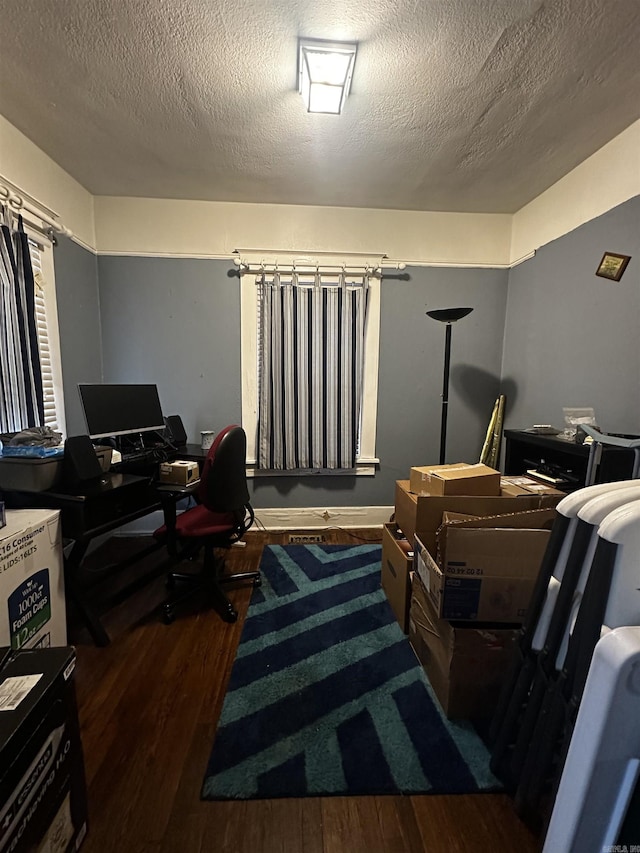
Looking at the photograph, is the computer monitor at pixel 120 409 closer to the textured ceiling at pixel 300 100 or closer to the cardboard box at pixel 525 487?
the textured ceiling at pixel 300 100

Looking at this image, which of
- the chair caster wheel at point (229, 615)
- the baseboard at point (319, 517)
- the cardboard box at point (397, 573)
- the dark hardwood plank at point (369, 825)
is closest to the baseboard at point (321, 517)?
the baseboard at point (319, 517)

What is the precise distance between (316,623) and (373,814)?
0.83 meters

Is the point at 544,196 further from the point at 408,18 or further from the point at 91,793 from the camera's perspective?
the point at 91,793

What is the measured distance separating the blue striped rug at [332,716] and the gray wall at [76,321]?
6.35 feet

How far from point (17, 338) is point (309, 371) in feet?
6.02

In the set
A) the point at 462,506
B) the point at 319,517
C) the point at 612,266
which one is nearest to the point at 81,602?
the point at 319,517

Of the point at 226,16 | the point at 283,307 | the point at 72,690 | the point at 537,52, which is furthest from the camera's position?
the point at 283,307

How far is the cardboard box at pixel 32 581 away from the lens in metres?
1.30

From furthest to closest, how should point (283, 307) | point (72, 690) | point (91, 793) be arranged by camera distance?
point (283, 307)
point (91, 793)
point (72, 690)

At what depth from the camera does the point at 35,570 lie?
4.72ft

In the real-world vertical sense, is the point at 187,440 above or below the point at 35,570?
above

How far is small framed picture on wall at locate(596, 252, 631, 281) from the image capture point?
1.81m

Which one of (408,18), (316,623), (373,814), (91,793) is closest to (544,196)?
(408,18)

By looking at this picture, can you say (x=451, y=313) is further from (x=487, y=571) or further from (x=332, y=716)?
(x=332, y=716)
